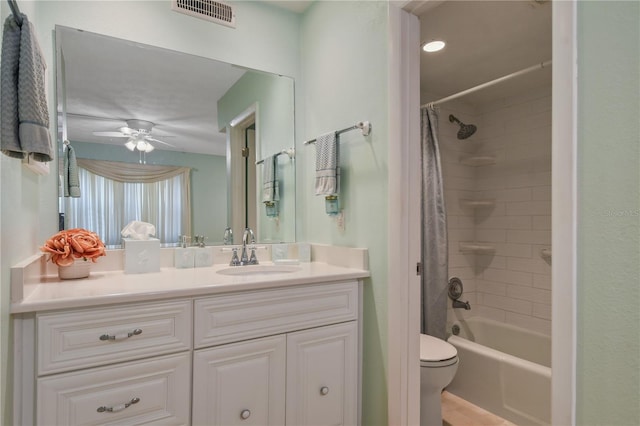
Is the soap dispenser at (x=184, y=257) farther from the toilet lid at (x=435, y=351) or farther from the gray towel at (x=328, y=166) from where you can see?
the toilet lid at (x=435, y=351)

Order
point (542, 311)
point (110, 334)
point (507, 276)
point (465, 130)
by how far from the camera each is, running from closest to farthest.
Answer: point (110, 334) → point (542, 311) → point (465, 130) → point (507, 276)

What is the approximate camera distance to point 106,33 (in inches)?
67.7

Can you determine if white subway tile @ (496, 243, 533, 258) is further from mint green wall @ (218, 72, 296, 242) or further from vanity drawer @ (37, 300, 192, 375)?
vanity drawer @ (37, 300, 192, 375)

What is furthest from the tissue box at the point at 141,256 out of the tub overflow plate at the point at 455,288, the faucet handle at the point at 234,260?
the tub overflow plate at the point at 455,288

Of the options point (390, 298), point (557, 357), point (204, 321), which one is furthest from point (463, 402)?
point (204, 321)

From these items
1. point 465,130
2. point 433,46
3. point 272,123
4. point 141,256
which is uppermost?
point 433,46

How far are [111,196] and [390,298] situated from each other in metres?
1.43

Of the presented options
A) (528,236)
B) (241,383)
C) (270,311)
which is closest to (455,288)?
(528,236)

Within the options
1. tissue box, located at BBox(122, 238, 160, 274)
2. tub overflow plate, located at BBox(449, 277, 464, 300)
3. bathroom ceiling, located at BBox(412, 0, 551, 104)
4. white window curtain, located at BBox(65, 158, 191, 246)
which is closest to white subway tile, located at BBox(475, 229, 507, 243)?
tub overflow plate, located at BBox(449, 277, 464, 300)

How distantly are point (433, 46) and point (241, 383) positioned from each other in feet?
6.97

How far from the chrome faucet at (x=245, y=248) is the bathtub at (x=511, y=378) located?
5.18ft

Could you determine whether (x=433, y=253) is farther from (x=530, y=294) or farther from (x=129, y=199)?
(x=129, y=199)

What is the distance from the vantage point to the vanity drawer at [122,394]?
1.08m

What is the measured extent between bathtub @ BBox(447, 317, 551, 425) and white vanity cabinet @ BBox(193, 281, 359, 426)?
1122mm
